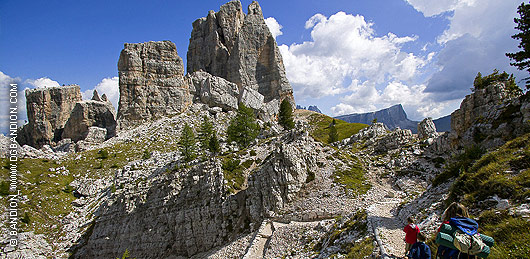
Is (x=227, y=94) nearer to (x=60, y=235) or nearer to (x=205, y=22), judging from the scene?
(x=205, y=22)

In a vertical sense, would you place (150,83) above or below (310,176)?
above

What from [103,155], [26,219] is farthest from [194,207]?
[103,155]

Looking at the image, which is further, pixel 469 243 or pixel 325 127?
pixel 325 127

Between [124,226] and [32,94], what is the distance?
341 feet

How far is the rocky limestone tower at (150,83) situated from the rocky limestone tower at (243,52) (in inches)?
1219

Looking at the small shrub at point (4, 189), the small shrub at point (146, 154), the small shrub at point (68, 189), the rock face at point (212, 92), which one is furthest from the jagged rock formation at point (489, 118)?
the small shrub at point (4, 189)

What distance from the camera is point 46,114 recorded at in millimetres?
101125

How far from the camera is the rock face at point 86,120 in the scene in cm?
9294

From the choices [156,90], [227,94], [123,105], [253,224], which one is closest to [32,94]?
[123,105]

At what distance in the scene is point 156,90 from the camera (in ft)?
287

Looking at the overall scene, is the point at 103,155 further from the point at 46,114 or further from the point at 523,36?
the point at 523,36

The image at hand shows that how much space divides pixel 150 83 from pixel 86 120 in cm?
3223

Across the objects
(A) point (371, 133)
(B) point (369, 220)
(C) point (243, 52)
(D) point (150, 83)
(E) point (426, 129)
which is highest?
(C) point (243, 52)

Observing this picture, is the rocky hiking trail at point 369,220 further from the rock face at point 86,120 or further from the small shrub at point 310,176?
the rock face at point 86,120
